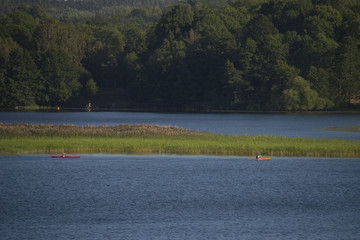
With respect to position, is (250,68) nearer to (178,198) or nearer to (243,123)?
(243,123)

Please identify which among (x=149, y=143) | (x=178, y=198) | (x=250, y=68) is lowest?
(x=178, y=198)

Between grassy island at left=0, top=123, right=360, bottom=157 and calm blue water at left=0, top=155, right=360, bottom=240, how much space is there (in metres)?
1.67

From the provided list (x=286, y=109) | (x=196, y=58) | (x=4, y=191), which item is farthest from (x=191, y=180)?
(x=196, y=58)

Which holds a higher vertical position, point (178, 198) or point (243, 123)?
point (243, 123)

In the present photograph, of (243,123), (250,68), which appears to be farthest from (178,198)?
(250,68)

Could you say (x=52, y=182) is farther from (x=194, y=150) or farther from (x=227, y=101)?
(x=227, y=101)

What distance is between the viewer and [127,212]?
3928cm

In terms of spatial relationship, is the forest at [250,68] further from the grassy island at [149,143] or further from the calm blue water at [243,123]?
the grassy island at [149,143]

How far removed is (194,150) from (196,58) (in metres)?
121

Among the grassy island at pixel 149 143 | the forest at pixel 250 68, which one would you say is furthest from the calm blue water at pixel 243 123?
the forest at pixel 250 68

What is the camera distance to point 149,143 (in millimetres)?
67625

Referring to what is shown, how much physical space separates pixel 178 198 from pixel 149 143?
23.8 metres

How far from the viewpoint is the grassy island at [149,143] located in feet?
214

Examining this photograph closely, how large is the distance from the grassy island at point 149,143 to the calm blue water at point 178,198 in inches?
65.8
